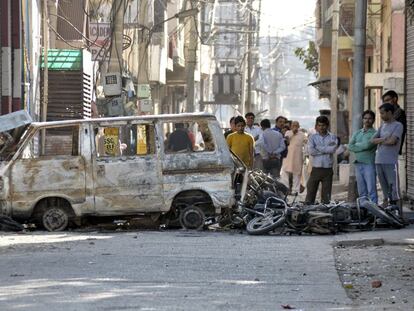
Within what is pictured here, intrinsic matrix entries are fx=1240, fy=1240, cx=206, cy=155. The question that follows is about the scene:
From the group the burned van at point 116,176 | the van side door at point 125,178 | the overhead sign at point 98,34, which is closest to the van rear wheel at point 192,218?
the burned van at point 116,176

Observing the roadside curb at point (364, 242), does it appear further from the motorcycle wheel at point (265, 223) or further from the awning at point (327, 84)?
the awning at point (327, 84)

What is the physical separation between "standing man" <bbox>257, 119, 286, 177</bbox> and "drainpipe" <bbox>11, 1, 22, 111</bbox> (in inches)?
190

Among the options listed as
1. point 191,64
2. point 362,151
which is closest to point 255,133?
point 362,151

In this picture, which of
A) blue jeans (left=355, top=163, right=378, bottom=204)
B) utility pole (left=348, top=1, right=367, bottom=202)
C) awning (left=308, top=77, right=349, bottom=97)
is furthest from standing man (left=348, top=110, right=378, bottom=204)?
awning (left=308, top=77, right=349, bottom=97)

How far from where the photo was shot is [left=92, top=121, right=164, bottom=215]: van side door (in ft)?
56.0

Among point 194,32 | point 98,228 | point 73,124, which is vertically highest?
point 194,32

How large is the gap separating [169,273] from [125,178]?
5845 mm

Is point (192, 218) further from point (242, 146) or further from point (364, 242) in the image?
point (242, 146)

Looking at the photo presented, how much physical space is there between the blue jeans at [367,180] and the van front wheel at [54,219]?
14.6 ft

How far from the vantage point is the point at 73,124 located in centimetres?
1709

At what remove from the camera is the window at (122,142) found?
1716 centimetres

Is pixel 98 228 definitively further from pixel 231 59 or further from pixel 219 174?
pixel 231 59

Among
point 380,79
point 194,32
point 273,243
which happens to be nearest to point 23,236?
point 273,243

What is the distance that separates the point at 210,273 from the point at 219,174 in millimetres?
5679
